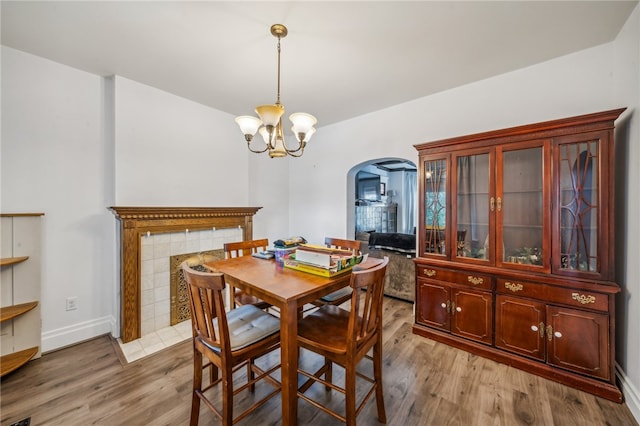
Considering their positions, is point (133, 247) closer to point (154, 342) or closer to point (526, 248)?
point (154, 342)

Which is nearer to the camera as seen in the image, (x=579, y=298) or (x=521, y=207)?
(x=579, y=298)

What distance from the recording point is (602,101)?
2.11 metres

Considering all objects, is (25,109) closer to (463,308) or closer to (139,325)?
→ (139,325)

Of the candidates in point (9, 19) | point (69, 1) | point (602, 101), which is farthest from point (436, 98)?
point (9, 19)

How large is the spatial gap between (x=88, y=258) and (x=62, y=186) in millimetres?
743

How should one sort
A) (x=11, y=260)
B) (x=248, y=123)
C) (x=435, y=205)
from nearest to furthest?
(x=248, y=123) < (x=11, y=260) < (x=435, y=205)

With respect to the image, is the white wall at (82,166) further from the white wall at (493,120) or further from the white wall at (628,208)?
the white wall at (628,208)

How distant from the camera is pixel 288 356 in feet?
4.17

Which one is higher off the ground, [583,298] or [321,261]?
[321,261]

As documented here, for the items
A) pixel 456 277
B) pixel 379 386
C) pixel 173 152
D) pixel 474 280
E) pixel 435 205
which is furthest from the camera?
pixel 173 152

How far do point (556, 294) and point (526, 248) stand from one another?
15.6 inches

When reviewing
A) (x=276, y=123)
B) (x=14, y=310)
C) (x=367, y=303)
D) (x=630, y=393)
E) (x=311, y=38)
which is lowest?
(x=630, y=393)

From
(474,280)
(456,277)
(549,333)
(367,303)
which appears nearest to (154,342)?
(367,303)

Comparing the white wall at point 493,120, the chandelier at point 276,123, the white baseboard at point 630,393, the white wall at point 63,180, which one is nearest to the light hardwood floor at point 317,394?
the white baseboard at point 630,393
